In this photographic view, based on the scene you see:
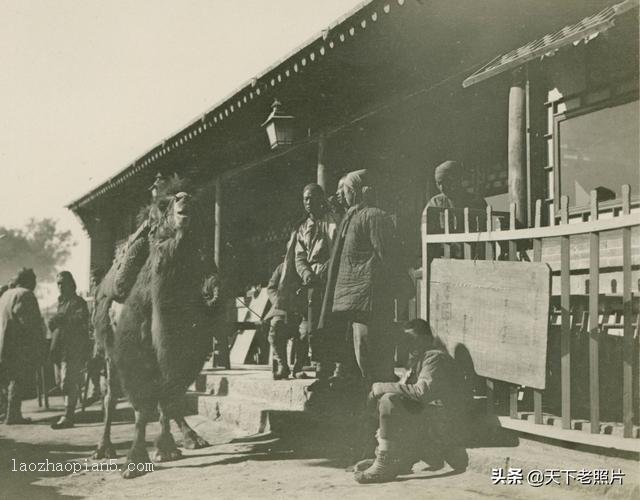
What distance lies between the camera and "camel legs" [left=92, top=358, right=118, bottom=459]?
19.1 feet

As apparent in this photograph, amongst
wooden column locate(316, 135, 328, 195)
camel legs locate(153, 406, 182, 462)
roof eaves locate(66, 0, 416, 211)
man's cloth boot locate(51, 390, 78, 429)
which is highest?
roof eaves locate(66, 0, 416, 211)

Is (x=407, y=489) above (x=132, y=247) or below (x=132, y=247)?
below

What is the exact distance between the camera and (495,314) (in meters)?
4.41

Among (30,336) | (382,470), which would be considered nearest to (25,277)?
(30,336)

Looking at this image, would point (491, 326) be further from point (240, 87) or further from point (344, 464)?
point (240, 87)

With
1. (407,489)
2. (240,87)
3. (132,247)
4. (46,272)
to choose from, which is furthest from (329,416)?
(46,272)

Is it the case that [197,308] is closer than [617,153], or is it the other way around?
[197,308]

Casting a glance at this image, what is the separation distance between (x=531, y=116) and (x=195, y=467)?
4.21 meters

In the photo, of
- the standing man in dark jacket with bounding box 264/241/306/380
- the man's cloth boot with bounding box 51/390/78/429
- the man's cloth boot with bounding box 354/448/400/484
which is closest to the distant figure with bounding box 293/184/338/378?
the standing man in dark jacket with bounding box 264/241/306/380

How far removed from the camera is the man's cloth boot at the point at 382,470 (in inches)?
167

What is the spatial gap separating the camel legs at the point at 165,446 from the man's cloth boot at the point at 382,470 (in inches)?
70.8

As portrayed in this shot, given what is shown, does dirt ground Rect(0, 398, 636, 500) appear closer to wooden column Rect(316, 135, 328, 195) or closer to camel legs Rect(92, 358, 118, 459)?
camel legs Rect(92, 358, 118, 459)

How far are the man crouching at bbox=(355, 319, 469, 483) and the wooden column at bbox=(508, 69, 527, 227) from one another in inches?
72.7

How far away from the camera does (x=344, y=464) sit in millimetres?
4848
